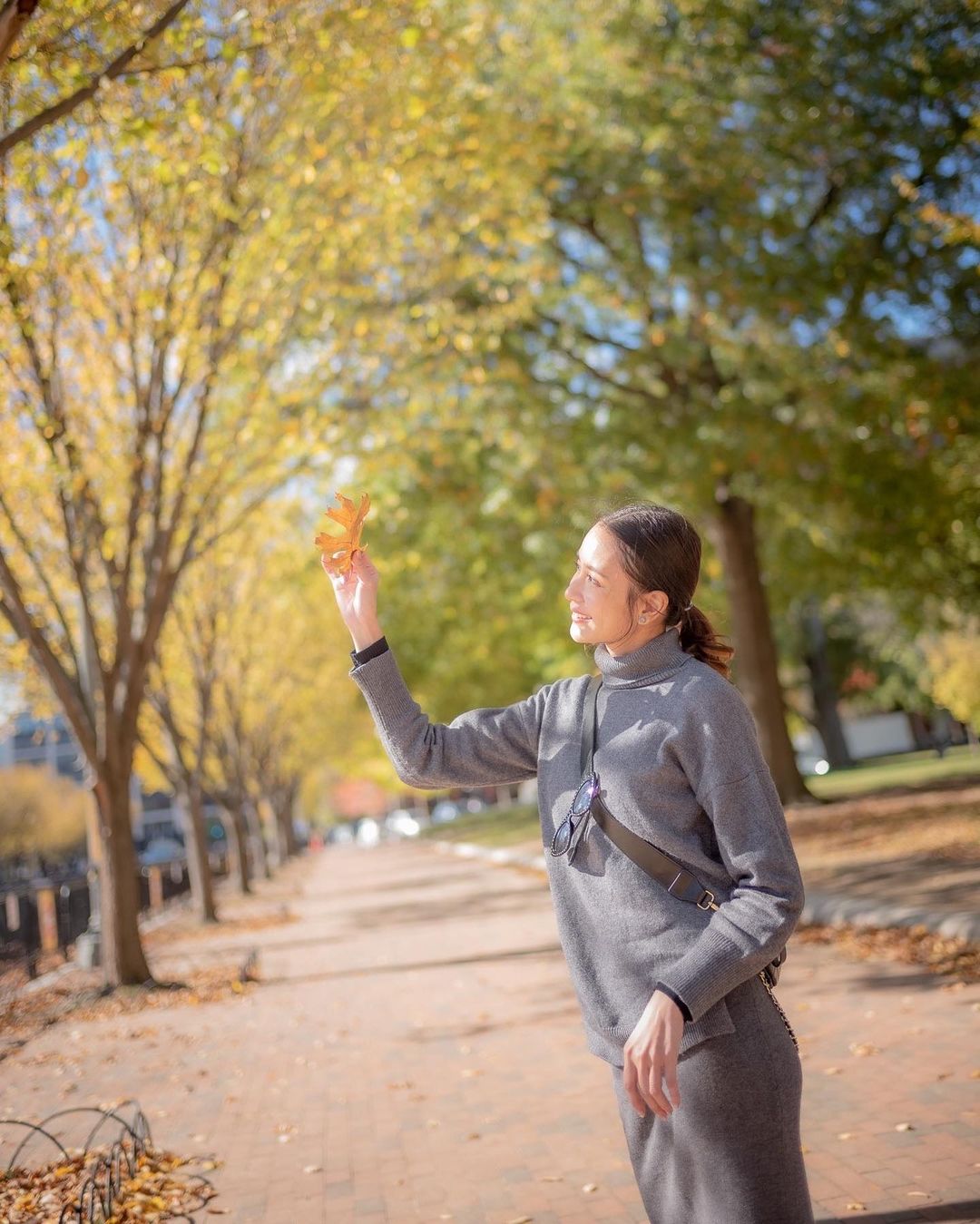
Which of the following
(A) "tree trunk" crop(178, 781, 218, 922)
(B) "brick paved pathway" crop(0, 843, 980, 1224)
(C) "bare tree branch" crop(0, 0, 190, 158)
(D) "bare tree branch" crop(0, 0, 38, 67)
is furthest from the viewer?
(A) "tree trunk" crop(178, 781, 218, 922)

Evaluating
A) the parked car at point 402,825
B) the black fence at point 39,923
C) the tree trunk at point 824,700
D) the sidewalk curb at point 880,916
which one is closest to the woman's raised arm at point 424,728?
the sidewalk curb at point 880,916

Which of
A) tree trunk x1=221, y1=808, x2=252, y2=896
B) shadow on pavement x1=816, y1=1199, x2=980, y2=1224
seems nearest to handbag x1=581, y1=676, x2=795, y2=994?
shadow on pavement x1=816, y1=1199, x2=980, y2=1224

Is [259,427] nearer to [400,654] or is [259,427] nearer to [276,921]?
[276,921]

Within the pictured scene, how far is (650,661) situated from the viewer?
253cm

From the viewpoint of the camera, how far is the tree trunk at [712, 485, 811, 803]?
1986 cm

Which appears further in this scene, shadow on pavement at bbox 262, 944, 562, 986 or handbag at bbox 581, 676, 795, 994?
shadow on pavement at bbox 262, 944, 562, 986

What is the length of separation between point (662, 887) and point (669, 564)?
2.24 feet

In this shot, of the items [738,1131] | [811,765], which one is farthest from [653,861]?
[811,765]

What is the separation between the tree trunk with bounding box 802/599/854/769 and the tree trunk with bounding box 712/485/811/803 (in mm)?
24928

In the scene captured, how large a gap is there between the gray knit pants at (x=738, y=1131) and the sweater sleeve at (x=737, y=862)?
0.15 m

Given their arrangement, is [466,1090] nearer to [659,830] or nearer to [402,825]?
[659,830]

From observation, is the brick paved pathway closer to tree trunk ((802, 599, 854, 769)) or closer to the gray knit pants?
the gray knit pants

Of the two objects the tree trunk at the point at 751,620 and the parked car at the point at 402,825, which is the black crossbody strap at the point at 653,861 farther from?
the parked car at the point at 402,825

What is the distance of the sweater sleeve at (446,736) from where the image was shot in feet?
8.72
